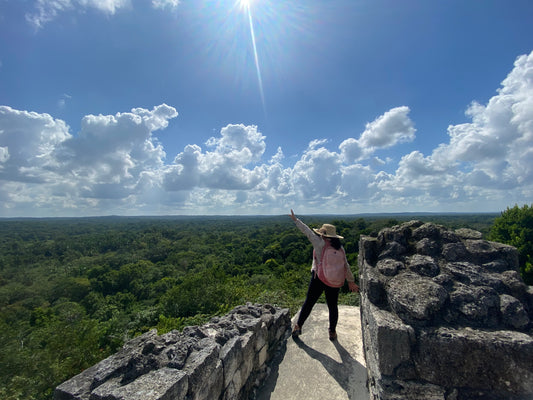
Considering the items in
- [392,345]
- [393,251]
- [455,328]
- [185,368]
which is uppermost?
[393,251]

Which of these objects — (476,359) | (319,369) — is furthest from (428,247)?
(319,369)

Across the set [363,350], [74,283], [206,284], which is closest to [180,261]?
[74,283]

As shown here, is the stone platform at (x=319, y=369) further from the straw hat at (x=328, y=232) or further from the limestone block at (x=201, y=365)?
the straw hat at (x=328, y=232)

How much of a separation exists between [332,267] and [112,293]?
4147 cm

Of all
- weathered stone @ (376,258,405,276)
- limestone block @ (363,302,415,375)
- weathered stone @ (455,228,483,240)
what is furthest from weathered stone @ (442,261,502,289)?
limestone block @ (363,302,415,375)

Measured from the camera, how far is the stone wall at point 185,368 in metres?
1.96

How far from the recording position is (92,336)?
9.34 meters

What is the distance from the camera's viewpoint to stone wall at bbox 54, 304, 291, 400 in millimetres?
1956

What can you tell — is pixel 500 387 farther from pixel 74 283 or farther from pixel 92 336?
pixel 74 283

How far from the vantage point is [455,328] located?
2328mm

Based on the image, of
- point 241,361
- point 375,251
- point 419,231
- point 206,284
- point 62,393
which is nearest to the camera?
point 62,393

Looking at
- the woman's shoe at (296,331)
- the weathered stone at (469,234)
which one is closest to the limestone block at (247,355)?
the woman's shoe at (296,331)

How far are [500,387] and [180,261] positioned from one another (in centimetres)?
4788

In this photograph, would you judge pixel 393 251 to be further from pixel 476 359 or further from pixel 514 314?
pixel 476 359
